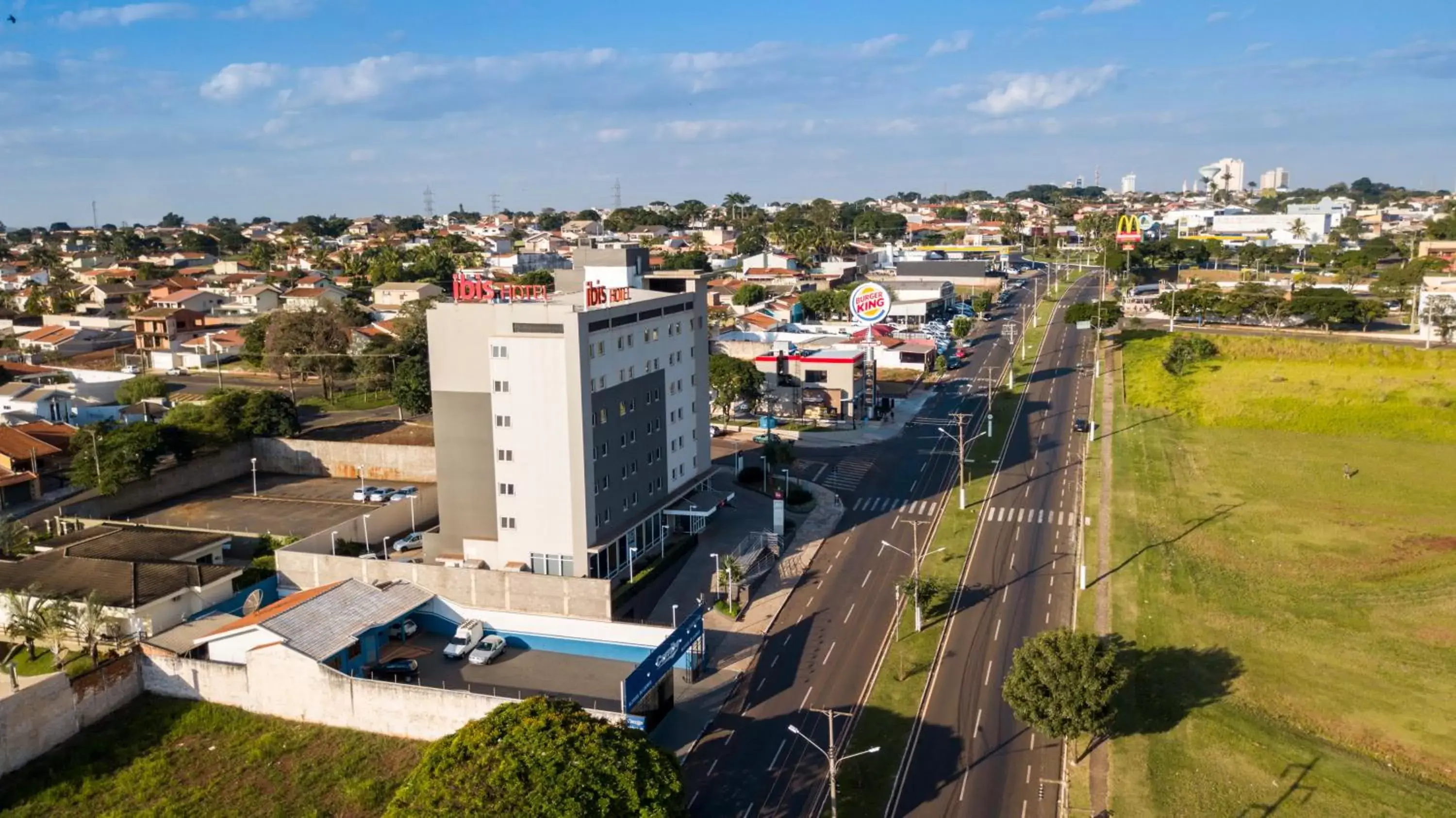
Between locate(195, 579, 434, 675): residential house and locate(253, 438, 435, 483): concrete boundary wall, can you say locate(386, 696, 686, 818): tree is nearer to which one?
locate(195, 579, 434, 675): residential house

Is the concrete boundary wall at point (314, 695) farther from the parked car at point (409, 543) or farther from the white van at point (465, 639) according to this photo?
the parked car at point (409, 543)

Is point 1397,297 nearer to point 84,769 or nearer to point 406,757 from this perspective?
point 406,757

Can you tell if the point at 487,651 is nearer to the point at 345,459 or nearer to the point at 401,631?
the point at 401,631

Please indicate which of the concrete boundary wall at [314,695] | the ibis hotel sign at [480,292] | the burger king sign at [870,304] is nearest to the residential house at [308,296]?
the burger king sign at [870,304]

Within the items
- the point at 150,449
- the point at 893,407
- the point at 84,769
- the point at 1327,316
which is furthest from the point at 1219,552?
the point at 1327,316

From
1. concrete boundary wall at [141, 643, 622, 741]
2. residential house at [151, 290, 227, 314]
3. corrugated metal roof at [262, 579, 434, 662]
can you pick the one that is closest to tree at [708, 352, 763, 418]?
corrugated metal roof at [262, 579, 434, 662]
